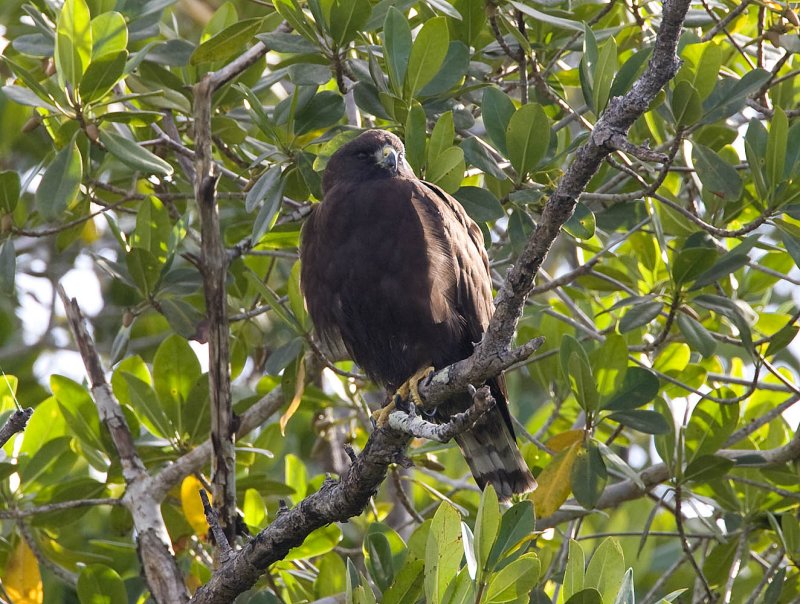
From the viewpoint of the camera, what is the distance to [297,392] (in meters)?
4.18

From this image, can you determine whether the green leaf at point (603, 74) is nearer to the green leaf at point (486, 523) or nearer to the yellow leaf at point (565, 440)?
the yellow leaf at point (565, 440)

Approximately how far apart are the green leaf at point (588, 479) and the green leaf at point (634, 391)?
0.75 feet

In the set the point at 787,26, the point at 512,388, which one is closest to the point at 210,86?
the point at 787,26

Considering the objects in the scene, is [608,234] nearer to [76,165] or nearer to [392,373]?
[392,373]

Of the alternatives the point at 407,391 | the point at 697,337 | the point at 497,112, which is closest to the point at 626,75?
the point at 497,112

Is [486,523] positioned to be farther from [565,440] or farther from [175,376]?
[175,376]

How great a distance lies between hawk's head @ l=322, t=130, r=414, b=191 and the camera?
14.5 ft

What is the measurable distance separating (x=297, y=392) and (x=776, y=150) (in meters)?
2.10

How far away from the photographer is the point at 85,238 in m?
5.89

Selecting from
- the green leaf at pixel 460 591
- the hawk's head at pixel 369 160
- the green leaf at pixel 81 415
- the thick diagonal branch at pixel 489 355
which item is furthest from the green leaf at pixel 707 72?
the green leaf at pixel 81 415

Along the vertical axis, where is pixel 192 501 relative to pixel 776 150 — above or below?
below

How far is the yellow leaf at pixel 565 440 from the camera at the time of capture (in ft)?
13.8

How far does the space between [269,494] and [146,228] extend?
4.46 feet

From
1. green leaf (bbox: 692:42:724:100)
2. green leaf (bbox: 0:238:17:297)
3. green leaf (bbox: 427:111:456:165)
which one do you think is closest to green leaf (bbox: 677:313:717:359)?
green leaf (bbox: 692:42:724:100)
